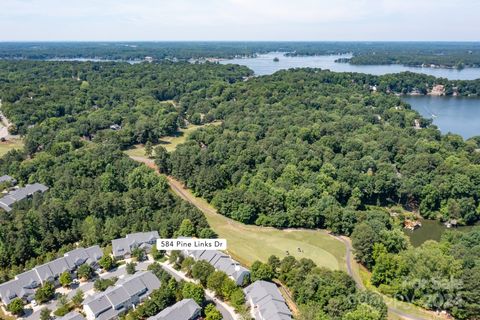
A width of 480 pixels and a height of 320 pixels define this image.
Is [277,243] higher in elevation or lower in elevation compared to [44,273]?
lower

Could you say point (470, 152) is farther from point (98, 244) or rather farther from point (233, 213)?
point (98, 244)

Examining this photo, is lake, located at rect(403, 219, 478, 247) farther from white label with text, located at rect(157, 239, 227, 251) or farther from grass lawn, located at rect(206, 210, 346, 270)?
white label with text, located at rect(157, 239, 227, 251)

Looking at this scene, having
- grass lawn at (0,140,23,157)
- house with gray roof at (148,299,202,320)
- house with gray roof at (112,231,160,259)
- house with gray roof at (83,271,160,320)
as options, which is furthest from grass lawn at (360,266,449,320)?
grass lawn at (0,140,23,157)

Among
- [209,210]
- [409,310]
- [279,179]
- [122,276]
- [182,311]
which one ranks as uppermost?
[279,179]

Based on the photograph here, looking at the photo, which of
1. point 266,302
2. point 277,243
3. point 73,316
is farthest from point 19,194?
point 266,302

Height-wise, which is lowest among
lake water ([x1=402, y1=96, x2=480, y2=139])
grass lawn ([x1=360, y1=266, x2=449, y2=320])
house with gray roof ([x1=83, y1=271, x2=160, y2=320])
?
grass lawn ([x1=360, y1=266, x2=449, y2=320])

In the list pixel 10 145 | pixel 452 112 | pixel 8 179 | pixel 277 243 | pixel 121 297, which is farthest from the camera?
pixel 452 112

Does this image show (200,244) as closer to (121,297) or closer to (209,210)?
(121,297)
